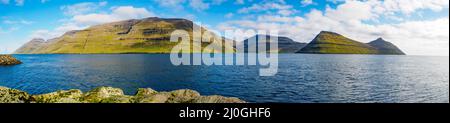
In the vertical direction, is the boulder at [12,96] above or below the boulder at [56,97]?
above

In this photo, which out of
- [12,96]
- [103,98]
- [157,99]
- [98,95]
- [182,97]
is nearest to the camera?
[12,96]

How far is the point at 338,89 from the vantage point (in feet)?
175

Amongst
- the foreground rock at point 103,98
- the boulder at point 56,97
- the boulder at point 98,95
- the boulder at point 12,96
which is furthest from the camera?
the boulder at point 98,95

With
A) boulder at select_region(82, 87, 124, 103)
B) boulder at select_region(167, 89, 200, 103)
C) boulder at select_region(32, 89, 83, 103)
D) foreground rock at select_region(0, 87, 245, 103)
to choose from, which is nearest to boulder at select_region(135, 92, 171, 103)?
foreground rock at select_region(0, 87, 245, 103)

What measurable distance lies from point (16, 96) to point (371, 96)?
143 feet

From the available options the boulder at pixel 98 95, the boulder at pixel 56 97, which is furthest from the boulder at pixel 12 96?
the boulder at pixel 98 95

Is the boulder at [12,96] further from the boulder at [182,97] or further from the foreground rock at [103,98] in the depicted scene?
the boulder at [182,97]

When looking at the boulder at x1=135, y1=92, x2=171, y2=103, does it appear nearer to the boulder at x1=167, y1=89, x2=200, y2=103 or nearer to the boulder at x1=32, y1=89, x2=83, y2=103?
the boulder at x1=167, y1=89, x2=200, y2=103

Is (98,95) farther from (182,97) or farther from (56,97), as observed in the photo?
(182,97)

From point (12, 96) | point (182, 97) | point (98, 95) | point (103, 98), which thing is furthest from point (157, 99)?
point (12, 96)
